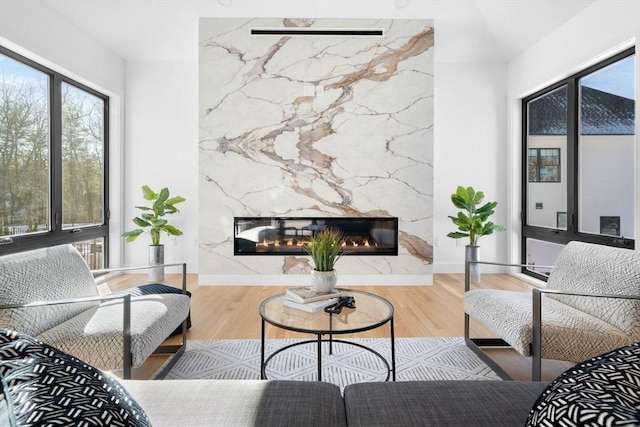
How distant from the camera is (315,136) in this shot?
14.5 ft

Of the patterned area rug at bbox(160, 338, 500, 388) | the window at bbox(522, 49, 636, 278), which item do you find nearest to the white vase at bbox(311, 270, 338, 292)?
the patterned area rug at bbox(160, 338, 500, 388)

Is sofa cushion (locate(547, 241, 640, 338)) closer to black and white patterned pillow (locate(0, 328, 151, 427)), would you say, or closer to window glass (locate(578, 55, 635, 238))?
window glass (locate(578, 55, 635, 238))

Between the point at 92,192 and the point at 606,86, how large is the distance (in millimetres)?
5741

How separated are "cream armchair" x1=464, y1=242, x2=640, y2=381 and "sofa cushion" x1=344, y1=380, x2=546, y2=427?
0.69 metres

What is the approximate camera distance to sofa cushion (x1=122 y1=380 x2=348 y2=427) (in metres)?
1.00

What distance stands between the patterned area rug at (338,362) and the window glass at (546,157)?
8.42ft

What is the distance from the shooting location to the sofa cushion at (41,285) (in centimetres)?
166

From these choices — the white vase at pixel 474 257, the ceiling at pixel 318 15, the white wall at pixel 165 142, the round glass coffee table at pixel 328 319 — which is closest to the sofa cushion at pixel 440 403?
the round glass coffee table at pixel 328 319

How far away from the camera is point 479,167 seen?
16.7 feet

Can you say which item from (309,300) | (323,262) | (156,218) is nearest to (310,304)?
(309,300)

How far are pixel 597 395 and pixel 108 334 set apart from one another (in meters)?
1.85

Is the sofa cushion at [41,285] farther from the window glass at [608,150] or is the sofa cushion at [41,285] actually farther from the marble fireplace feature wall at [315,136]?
the window glass at [608,150]

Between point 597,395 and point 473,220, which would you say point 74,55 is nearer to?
point 473,220

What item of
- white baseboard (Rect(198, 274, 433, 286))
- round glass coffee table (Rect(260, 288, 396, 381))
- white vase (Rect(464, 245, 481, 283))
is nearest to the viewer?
round glass coffee table (Rect(260, 288, 396, 381))
